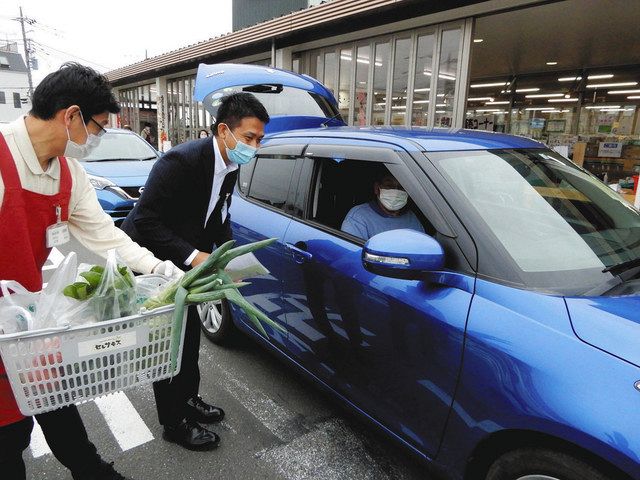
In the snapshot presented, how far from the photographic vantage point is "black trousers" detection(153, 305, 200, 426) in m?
2.33

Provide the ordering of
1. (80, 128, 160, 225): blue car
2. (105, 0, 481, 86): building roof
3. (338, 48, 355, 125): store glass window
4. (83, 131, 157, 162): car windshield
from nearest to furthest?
(80, 128, 160, 225): blue car → (83, 131, 157, 162): car windshield → (105, 0, 481, 86): building roof → (338, 48, 355, 125): store glass window

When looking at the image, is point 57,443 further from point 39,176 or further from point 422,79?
point 422,79

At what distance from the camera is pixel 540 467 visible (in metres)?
1.36

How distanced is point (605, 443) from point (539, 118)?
14296mm

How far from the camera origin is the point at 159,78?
16.5 metres

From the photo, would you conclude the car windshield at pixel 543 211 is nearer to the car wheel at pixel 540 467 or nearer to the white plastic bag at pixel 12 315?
the car wheel at pixel 540 467

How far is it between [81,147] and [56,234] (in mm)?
329

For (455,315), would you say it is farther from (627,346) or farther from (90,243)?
(90,243)

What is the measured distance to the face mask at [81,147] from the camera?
1.57 metres

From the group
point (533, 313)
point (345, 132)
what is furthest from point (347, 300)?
point (345, 132)

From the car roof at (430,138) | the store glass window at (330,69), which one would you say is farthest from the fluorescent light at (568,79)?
the car roof at (430,138)

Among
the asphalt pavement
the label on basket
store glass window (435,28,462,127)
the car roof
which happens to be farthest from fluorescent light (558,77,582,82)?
the label on basket

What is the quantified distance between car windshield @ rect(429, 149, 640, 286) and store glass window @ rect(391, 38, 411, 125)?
6.67 m

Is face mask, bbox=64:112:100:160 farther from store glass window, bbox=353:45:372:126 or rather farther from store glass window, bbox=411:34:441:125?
store glass window, bbox=353:45:372:126
